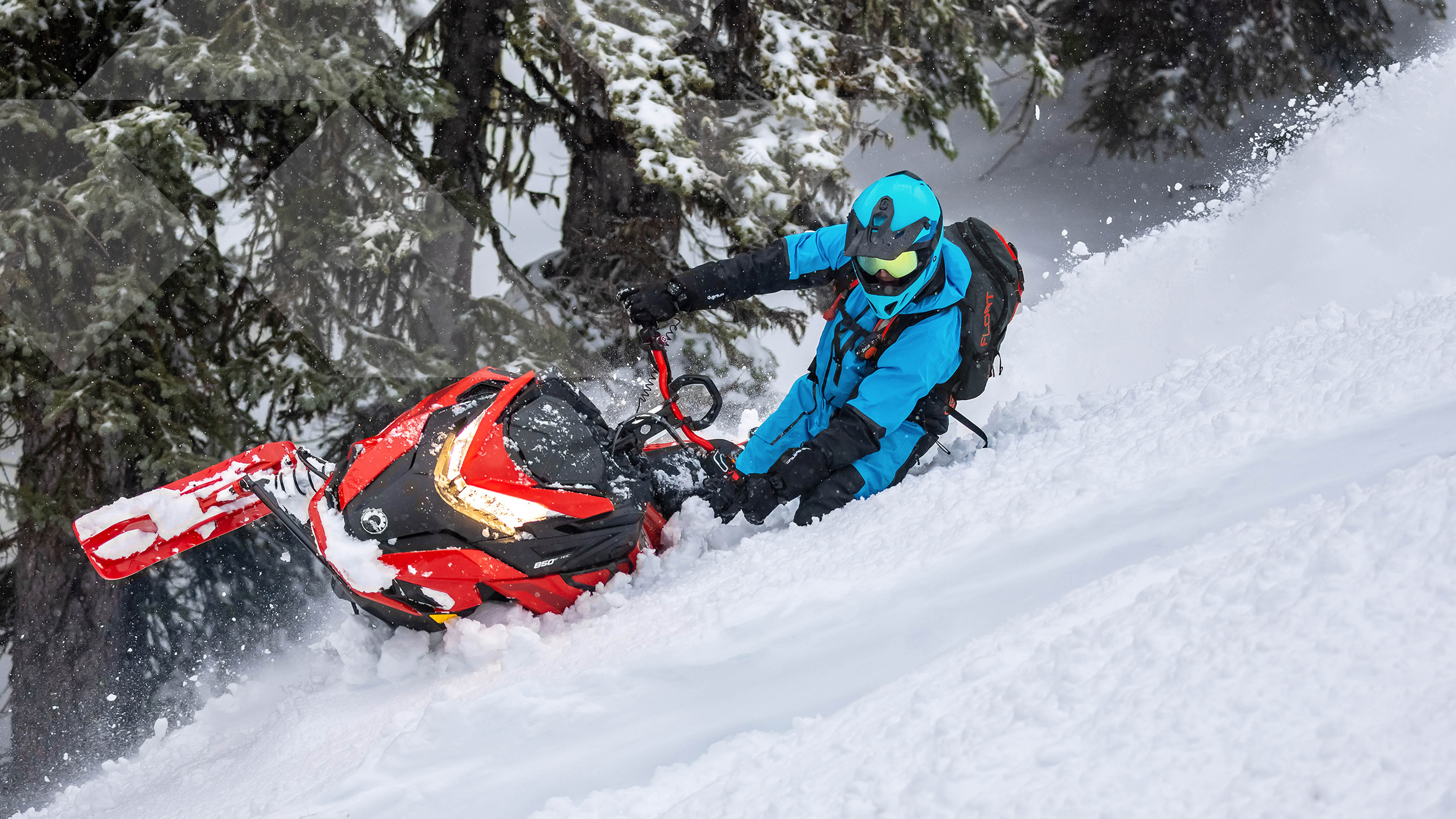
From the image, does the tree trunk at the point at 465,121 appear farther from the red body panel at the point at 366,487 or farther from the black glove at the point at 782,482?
the black glove at the point at 782,482

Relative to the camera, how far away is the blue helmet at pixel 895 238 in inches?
118

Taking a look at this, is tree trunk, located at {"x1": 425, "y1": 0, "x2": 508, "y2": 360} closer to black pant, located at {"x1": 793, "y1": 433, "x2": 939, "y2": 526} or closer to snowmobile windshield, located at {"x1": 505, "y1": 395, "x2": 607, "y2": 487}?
snowmobile windshield, located at {"x1": 505, "y1": 395, "x2": 607, "y2": 487}

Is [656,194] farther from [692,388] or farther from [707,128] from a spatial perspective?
[692,388]

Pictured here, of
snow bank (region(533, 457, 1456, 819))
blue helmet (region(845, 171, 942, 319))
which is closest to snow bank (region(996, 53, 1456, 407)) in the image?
blue helmet (region(845, 171, 942, 319))

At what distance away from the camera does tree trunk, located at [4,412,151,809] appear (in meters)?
6.50

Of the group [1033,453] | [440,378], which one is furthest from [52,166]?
[1033,453]

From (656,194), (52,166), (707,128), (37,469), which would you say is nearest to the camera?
(52,166)

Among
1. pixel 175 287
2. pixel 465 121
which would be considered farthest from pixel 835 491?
pixel 465 121

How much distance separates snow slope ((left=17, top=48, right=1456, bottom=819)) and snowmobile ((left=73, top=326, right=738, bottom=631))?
19 cm

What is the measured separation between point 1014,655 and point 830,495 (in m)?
1.51

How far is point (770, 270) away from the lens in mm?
3748

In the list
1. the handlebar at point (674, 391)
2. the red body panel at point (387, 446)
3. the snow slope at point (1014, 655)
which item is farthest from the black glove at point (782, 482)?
the red body panel at point (387, 446)

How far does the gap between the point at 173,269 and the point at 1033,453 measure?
17.9 feet

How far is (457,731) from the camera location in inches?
92.4
